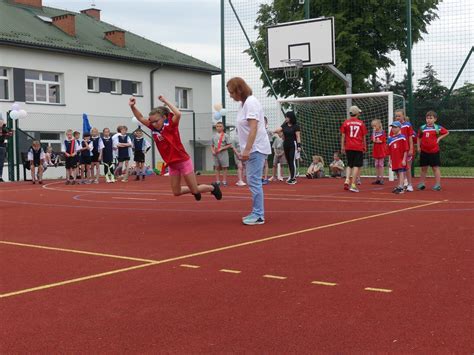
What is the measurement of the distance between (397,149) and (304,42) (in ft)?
26.2

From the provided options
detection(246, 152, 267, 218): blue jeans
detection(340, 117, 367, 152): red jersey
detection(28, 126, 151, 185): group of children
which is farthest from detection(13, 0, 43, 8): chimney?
detection(246, 152, 267, 218): blue jeans

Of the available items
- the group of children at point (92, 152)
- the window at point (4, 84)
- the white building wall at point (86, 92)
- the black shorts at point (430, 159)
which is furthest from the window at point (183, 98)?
the black shorts at point (430, 159)

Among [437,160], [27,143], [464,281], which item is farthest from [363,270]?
[27,143]

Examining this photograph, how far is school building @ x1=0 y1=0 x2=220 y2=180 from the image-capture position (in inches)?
1183

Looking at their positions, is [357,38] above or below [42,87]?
above

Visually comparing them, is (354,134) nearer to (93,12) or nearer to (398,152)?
(398,152)

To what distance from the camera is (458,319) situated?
3.74m

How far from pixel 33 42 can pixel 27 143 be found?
675 centimetres

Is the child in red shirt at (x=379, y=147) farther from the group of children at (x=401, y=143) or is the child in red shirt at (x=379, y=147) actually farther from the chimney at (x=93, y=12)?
the chimney at (x=93, y=12)

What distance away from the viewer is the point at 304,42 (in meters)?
19.8

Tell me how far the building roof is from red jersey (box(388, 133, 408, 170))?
2214cm

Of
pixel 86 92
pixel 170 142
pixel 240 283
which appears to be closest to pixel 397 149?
pixel 170 142

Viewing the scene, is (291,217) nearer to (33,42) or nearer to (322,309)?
(322,309)

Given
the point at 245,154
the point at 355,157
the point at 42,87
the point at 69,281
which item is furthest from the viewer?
the point at 42,87
